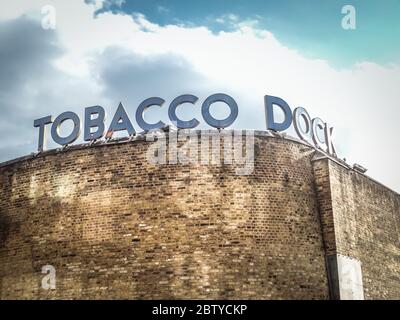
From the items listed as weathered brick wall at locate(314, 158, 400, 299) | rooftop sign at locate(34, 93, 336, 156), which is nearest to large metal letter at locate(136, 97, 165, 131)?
rooftop sign at locate(34, 93, 336, 156)

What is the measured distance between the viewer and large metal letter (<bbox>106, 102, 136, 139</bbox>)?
616 inches

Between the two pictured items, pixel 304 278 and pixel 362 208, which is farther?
pixel 362 208

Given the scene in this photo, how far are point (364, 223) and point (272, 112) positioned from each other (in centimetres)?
484

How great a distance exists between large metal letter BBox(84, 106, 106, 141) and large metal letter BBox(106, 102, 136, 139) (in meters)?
0.26

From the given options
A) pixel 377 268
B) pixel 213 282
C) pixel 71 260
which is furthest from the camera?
pixel 377 268

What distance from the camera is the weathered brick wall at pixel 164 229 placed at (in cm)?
1389

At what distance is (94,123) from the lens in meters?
16.0

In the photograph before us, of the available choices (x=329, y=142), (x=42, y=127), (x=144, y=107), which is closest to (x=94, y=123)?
(x=144, y=107)

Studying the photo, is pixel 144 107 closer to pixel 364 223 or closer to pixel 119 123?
pixel 119 123

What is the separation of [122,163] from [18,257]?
4.22 m

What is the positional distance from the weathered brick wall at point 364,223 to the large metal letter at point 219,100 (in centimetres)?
306

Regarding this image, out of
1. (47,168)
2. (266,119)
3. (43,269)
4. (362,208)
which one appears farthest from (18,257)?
(362,208)
